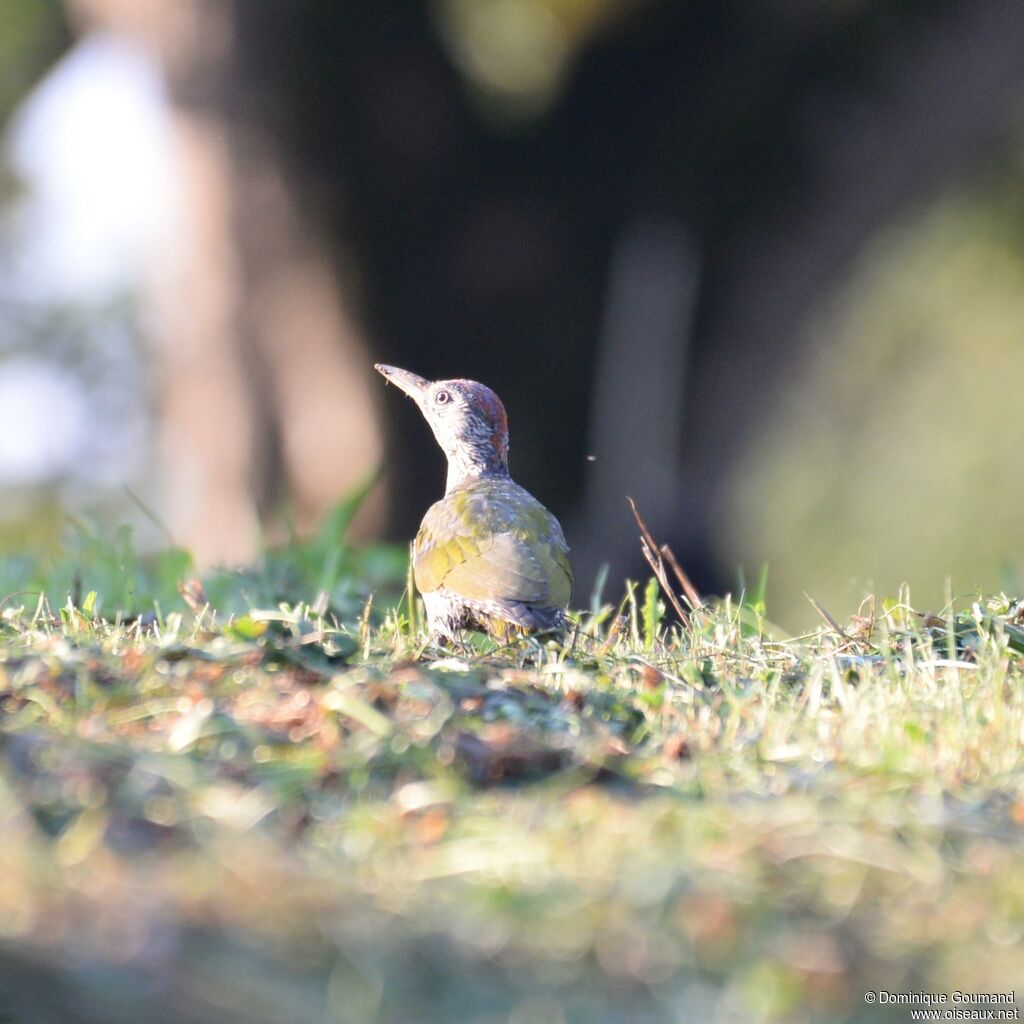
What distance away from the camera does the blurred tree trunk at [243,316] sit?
9406 mm

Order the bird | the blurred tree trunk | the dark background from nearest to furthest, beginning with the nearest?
the bird
the dark background
the blurred tree trunk

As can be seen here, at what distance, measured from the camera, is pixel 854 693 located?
3.24m

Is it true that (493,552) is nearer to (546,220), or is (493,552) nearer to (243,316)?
(546,220)

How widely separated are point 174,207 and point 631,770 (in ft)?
27.4

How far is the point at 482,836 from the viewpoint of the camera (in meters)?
2.29

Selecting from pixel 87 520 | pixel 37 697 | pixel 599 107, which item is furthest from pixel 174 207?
pixel 37 697

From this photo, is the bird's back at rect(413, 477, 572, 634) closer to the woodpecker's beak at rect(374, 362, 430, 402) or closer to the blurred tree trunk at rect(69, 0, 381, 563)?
the woodpecker's beak at rect(374, 362, 430, 402)

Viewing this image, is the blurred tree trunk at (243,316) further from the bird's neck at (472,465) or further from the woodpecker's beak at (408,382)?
the bird's neck at (472,465)

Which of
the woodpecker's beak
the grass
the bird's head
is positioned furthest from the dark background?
the grass

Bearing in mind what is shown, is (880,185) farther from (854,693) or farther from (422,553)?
(854,693)

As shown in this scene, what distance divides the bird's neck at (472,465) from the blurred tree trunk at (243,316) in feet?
11.9

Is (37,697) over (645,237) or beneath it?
beneath

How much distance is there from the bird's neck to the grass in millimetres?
2105

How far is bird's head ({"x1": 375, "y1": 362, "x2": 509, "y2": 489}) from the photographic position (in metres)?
5.64
